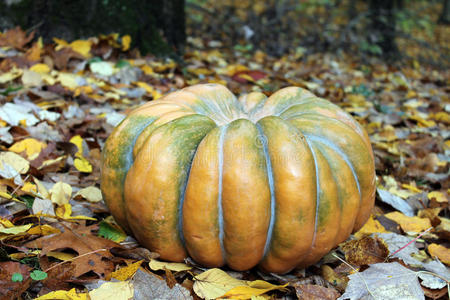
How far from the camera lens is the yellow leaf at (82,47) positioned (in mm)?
4424

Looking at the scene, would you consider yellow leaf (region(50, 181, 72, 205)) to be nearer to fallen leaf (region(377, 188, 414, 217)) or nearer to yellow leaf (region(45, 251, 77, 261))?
yellow leaf (region(45, 251, 77, 261))

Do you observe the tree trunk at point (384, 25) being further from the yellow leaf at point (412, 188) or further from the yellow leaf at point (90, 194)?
the yellow leaf at point (90, 194)

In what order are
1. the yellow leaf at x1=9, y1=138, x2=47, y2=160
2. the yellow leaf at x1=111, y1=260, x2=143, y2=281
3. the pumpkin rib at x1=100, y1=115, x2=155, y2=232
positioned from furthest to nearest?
the yellow leaf at x1=9, y1=138, x2=47, y2=160
the pumpkin rib at x1=100, y1=115, x2=155, y2=232
the yellow leaf at x1=111, y1=260, x2=143, y2=281

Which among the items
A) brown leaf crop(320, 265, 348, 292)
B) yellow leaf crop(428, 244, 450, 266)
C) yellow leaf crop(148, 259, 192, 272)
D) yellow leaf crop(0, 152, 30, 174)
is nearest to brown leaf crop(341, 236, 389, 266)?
brown leaf crop(320, 265, 348, 292)

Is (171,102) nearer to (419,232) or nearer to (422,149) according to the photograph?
(419,232)

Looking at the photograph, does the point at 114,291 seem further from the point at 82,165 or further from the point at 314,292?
the point at 82,165

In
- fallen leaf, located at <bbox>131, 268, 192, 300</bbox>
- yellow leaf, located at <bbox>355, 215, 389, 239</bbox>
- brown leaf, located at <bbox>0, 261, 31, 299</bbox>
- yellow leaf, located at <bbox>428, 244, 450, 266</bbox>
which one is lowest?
yellow leaf, located at <bbox>355, 215, 389, 239</bbox>

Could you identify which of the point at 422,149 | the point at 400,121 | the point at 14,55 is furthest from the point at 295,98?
the point at 14,55

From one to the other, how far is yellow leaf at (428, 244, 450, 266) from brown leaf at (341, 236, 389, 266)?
0.35 m

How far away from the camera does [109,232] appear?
218 cm

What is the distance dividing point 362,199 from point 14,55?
3.51 meters

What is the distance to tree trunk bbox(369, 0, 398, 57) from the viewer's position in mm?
7320

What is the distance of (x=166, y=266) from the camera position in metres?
1.94

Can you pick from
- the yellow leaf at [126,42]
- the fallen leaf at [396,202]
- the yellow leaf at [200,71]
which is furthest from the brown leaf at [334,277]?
the yellow leaf at [126,42]
